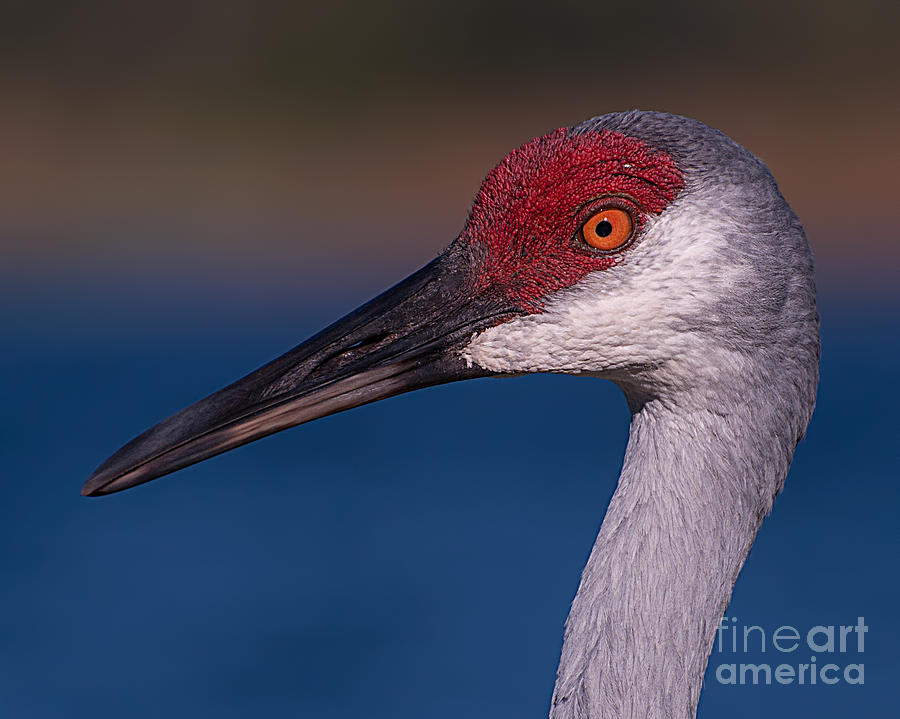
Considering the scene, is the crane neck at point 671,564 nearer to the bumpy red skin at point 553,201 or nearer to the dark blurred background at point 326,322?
the bumpy red skin at point 553,201

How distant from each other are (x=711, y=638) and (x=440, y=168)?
10345mm

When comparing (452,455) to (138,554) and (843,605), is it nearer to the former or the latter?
(138,554)

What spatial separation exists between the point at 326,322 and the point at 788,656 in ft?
17.9

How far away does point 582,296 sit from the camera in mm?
2439

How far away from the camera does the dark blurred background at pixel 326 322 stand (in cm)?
630

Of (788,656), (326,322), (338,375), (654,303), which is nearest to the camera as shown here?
(654,303)

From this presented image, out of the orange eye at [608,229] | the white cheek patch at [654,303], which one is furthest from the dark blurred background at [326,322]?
the orange eye at [608,229]

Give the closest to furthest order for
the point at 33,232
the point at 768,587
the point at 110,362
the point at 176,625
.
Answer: the point at 176,625, the point at 768,587, the point at 110,362, the point at 33,232

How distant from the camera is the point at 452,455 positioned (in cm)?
860

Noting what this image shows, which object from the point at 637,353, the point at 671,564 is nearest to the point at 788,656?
the point at 671,564

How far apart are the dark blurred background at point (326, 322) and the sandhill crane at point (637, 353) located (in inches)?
141

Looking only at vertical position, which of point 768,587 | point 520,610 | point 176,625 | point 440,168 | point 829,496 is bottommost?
point 176,625

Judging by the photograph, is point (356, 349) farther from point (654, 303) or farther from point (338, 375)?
point (654, 303)

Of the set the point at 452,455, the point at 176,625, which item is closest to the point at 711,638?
the point at 176,625
